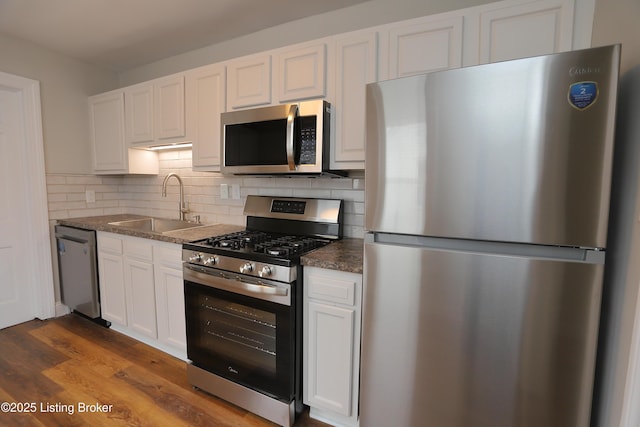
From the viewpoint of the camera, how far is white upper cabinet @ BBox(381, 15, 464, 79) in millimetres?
1492

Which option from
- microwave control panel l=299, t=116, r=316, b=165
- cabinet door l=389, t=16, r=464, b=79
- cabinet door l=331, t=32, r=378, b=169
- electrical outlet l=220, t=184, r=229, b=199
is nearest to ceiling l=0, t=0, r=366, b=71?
cabinet door l=331, t=32, r=378, b=169

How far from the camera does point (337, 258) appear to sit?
1.53 metres

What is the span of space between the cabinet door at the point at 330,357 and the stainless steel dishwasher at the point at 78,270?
6.90 feet

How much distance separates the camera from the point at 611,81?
34.5 inches

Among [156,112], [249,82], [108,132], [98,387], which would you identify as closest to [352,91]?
[249,82]

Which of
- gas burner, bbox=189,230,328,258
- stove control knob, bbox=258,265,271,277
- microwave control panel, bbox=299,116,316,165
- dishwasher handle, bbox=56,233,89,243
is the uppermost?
microwave control panel, bbox=299,116,316,165

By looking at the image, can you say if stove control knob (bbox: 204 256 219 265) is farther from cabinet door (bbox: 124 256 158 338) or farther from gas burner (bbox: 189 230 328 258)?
cabinet door (bbox: 124 256 158 338)

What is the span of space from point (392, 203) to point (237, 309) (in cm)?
107

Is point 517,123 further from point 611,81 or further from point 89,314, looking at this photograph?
point 89,314

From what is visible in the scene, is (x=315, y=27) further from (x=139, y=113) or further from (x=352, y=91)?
(x=139, y=113)

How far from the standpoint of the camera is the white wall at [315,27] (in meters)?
1.88

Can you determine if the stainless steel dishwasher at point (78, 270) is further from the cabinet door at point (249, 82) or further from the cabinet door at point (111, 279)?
the cabinet door at point (249, 82)

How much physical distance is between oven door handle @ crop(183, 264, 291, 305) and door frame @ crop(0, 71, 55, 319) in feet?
6.31

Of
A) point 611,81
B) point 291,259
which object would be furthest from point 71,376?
point 611,81
